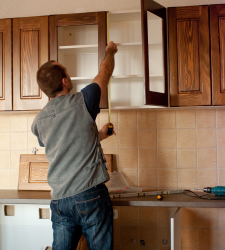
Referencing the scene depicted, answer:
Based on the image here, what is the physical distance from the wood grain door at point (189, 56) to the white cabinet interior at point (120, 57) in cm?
21

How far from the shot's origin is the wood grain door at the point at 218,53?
1869 millimetres

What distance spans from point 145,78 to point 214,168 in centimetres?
97

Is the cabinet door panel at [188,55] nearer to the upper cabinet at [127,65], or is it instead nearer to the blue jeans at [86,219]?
the upper cabinet at [127,65]

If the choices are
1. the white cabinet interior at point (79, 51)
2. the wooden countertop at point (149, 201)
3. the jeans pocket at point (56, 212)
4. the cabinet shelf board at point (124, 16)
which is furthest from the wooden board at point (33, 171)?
the cabinet shelf board at point (124, 16)

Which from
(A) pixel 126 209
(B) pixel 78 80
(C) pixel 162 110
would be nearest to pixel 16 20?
(B) pixel 78 80

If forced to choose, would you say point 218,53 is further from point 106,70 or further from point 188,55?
point 106,70

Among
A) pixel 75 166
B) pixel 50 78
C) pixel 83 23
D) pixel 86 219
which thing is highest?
pixel 83 23

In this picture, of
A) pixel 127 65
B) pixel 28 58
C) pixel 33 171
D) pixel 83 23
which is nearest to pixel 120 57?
pixel 127 65

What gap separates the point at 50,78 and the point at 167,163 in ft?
3.92

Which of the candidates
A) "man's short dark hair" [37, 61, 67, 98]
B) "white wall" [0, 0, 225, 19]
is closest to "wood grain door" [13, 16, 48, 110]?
"white wall" [0, 0, 225, 19]

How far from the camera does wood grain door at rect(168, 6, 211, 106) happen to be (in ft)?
6.17

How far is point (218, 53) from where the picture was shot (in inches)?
73.7

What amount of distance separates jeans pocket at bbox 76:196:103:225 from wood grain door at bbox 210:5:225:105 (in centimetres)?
103

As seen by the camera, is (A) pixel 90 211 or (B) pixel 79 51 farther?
(B) pixel 79 51
